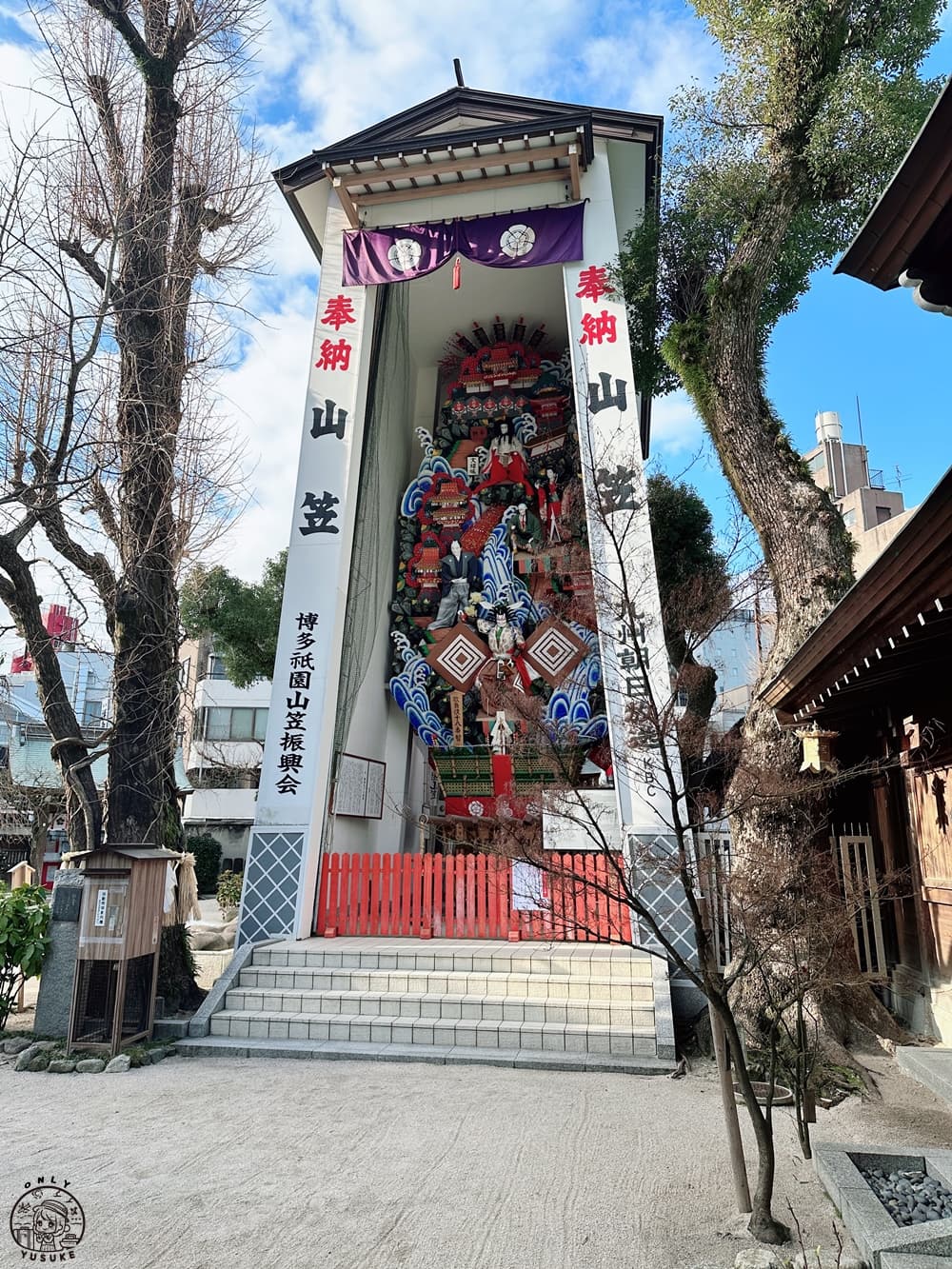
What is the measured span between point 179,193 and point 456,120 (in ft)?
16.5

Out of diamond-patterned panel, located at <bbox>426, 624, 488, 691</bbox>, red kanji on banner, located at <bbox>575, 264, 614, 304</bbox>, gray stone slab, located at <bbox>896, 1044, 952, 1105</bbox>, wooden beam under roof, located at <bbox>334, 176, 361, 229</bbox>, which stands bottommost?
gray stone slab, located at <bbox>896, 1044, 952, 1105</bbox>

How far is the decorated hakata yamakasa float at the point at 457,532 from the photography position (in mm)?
8531

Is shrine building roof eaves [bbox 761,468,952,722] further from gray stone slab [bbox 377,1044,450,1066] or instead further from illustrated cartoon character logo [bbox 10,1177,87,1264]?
illustrated cartoon character logo [bbox 10,1177,87,1264]

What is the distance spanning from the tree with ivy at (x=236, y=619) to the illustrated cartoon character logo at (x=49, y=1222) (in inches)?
391

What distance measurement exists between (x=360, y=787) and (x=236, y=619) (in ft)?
13.0

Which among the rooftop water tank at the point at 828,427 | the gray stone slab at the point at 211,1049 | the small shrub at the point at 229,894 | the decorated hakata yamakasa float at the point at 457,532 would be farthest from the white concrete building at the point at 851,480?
the gray stone slab at the point at 211,1049

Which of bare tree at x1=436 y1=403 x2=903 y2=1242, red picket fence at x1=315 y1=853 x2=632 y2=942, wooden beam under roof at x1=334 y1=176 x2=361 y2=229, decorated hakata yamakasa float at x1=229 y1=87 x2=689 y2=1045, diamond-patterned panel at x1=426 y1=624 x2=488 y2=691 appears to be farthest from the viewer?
diamond-patterned panel at x1=426 y1=624 x2=488 y2=691

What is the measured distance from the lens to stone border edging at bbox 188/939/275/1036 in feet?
22.1

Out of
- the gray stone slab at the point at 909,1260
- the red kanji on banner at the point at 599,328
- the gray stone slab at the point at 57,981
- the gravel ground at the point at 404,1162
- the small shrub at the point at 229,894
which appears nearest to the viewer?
the gray stone slab at the point at 909,1260

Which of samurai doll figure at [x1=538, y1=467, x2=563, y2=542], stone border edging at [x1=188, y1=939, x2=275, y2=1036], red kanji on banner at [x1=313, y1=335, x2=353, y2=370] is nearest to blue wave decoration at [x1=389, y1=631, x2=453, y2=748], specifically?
samurai doll figure at [x1=538, y1=467, x2=563, y2=542]

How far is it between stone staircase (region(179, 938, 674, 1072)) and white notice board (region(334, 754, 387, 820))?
2.47 meters

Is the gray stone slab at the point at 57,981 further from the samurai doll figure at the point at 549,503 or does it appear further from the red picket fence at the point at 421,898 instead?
the samurai doll figure at the point at 549,503

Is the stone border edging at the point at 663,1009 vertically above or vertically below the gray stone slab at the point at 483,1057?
above

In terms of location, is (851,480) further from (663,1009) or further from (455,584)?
(663,1009)
